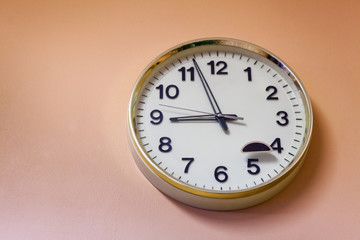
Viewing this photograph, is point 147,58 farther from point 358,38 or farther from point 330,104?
point 358,38

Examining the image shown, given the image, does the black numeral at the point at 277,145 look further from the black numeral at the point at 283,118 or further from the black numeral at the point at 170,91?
the black numeral at the point at 170,91

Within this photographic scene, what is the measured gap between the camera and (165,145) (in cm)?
112

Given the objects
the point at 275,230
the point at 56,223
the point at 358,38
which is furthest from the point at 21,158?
the point at 358,38

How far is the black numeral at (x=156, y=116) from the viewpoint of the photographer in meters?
1.14

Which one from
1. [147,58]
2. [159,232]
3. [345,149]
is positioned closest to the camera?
[159,232]

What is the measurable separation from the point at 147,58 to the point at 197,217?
0.47 meters

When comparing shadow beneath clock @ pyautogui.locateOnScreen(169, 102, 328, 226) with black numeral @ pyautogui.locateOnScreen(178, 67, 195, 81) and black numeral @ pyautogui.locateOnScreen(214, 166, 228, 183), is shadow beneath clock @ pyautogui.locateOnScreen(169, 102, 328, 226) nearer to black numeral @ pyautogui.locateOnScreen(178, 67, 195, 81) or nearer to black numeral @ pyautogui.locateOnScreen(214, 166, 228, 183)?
black numeral @ pyautogui.locateOnScreen(214, 166, 228, 183)

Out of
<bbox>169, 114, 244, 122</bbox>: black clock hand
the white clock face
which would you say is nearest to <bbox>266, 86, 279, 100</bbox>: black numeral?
the white clock face

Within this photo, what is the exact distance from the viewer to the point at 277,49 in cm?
131

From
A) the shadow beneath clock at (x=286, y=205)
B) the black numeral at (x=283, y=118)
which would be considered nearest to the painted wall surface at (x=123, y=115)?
the shadow beneath clock at (x=286, y=205)

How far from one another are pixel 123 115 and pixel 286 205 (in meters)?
0.48

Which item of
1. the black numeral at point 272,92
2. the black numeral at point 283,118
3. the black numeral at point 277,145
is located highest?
the black numeral at point 272,92

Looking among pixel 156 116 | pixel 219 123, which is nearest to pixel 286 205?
pixel 219 123

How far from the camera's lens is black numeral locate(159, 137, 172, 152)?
1.11m
